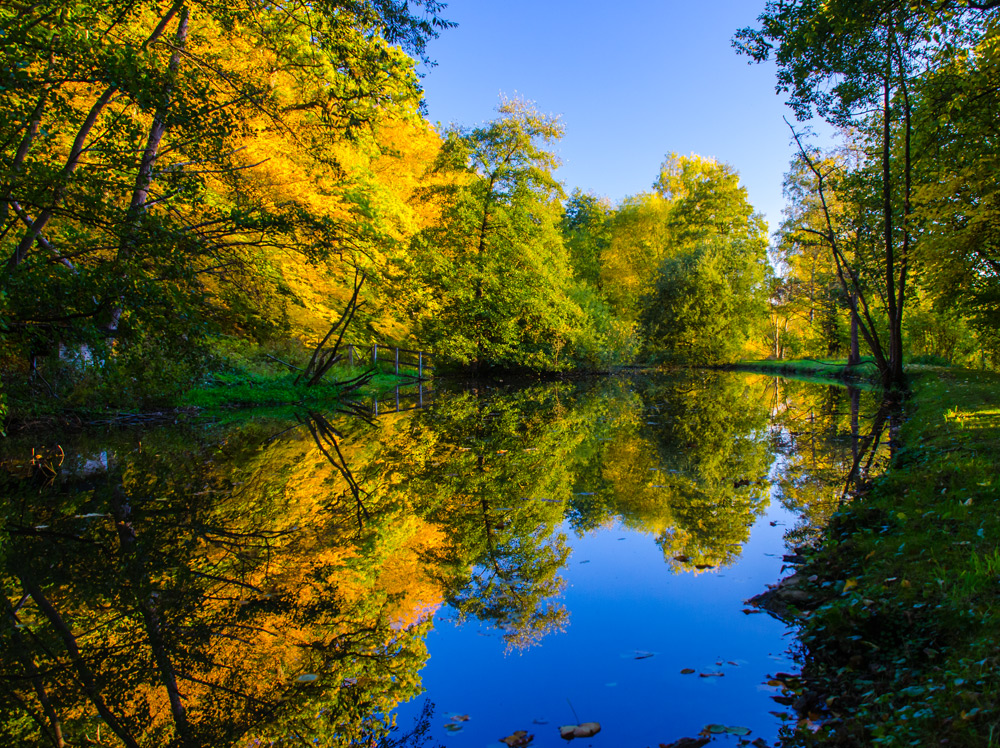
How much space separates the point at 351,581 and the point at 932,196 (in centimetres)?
1660

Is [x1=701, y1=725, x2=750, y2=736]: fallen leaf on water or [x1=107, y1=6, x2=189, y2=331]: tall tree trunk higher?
[x1=107, y1=6, x2=189, y2=331]: tall tree trunk

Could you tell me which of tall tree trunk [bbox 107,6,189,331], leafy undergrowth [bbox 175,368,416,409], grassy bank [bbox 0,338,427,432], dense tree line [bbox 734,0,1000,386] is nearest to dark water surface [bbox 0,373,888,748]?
grassy bank [bbox 0,338,427,432]

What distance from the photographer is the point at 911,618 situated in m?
2.84

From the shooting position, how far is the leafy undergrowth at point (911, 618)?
2074mm

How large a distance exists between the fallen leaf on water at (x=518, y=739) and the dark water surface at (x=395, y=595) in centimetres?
5

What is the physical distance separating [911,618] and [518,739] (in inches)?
86.4

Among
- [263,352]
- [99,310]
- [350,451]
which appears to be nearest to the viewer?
[99,310]

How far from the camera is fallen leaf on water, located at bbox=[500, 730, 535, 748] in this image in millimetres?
2326

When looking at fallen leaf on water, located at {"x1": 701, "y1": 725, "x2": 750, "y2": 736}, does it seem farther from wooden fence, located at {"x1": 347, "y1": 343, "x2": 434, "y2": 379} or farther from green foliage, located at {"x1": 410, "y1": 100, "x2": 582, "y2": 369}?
wooden fence, located at {"x1": 347, "y1": 343, "x2": 434, "y2": 379}

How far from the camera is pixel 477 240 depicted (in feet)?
82.3

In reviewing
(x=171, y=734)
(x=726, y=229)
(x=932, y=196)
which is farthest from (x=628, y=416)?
(x=726, y=229)

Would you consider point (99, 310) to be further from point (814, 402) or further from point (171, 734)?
point (814, 402)

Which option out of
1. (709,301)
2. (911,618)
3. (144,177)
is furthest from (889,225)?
(709,301)

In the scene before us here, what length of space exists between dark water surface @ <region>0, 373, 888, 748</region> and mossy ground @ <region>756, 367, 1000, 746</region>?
282mm
